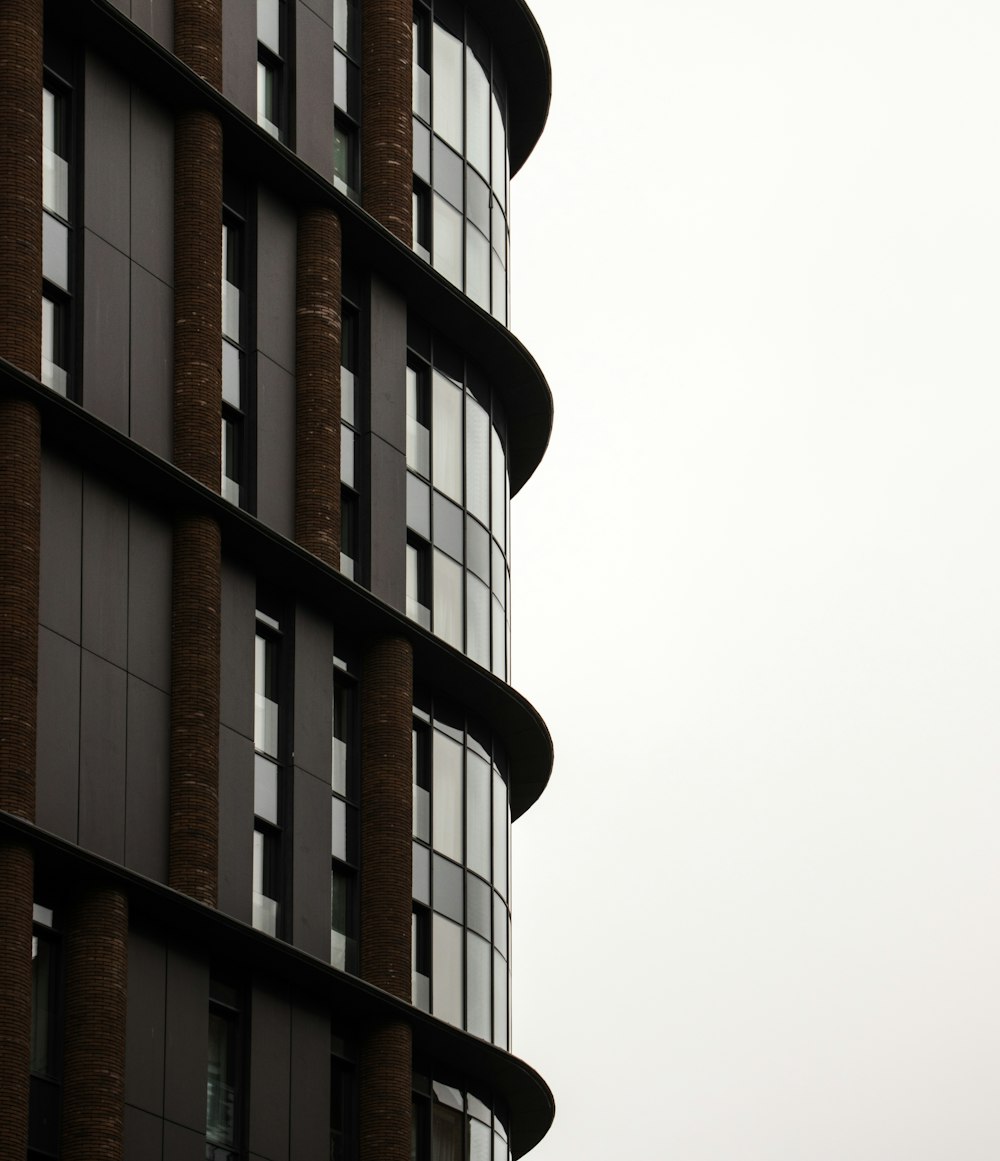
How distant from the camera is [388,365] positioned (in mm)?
41594

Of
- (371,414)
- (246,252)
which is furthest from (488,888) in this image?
(246,252)

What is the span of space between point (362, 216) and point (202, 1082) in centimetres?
1498

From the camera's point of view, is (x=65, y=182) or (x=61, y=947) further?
(x=65, y=182)

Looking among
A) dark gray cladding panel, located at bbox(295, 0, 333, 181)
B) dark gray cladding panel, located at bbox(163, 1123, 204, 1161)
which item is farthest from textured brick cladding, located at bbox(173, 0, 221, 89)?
dark gray cladding panel, located at bbox(163, 1123, 204, 1161)

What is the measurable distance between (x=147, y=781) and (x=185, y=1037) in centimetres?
351

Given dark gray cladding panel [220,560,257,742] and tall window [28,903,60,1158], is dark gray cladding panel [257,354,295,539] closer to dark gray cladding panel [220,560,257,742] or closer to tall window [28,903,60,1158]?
dark gray cladding panel [220,560,257,742]

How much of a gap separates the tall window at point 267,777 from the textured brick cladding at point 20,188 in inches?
255

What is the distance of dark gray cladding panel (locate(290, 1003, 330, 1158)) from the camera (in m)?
35.5

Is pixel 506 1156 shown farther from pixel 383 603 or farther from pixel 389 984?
pixel 383 603

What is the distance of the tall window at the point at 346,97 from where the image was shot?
4200cm

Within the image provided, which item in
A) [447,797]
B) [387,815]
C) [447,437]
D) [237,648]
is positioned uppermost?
[447,437]

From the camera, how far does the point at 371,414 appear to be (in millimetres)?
40750

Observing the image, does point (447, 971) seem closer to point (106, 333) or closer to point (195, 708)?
point (195, 708)

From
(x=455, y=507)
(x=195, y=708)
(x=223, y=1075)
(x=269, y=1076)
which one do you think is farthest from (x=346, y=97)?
(x=223, y=1075)
